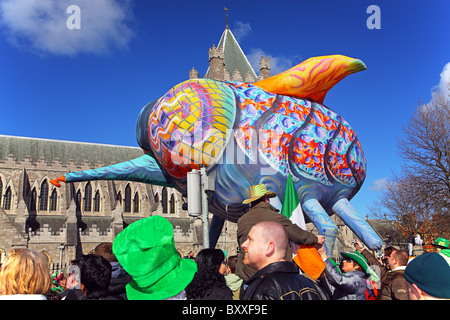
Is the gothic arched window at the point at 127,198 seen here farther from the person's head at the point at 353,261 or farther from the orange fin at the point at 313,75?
the person's head at the point at 353,261

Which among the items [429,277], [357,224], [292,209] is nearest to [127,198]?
[357,224]

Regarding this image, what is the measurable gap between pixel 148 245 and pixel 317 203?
15.8 ft

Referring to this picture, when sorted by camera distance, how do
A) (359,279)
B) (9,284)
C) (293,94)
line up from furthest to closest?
(293,94)
(359,279)
(9,284)

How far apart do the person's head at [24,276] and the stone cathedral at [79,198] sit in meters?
25.8

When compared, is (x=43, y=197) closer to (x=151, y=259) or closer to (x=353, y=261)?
(x=353, y=261)

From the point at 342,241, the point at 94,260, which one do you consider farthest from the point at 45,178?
the point at 94,260

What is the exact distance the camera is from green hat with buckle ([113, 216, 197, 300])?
8.71ft

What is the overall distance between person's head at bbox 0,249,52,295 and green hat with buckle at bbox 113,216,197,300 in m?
0.47

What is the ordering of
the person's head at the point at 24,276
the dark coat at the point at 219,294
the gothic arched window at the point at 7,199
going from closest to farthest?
1. the person's head at the point at 24,276
2. the dark coat at the point at 219,294
3. the gothic arched window at the point at 7,199

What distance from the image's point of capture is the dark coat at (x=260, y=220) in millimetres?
3479

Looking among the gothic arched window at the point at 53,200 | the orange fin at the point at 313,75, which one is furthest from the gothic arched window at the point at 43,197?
the orange fin at the point at 313,75

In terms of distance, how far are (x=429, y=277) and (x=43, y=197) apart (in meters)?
31.7
